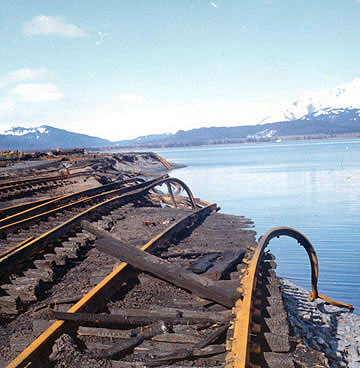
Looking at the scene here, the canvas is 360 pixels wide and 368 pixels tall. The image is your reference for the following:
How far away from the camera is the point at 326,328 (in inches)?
268

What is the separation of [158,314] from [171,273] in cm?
77

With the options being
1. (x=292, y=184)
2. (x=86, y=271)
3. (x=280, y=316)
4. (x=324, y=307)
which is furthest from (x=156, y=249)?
(x=292, y=184)

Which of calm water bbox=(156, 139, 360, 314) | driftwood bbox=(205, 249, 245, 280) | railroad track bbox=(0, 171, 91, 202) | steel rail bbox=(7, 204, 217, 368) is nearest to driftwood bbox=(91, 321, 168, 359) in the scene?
steel rail bbox=(7, 204, 217, 368)

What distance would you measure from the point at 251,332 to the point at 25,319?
268 cm

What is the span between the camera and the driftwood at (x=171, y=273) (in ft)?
13.9

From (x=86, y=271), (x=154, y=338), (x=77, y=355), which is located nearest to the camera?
(x=77, y=355)

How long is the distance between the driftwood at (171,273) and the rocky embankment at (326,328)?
1421mm

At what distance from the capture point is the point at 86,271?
6059 millimetres

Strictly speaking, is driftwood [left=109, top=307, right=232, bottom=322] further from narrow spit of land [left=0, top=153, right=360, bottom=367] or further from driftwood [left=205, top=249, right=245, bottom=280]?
driftwood [left=205, top=249, right=245, bottom=280]

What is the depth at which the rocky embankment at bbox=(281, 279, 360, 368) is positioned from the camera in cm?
566

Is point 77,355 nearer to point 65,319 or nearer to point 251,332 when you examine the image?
point 65,319

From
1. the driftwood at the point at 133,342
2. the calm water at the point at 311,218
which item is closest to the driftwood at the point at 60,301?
the driftwood at the point at 133,342

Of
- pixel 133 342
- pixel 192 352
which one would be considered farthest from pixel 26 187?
pixel 192 352

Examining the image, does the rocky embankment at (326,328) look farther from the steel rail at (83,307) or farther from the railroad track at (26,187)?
the railroad track at (26,187)
